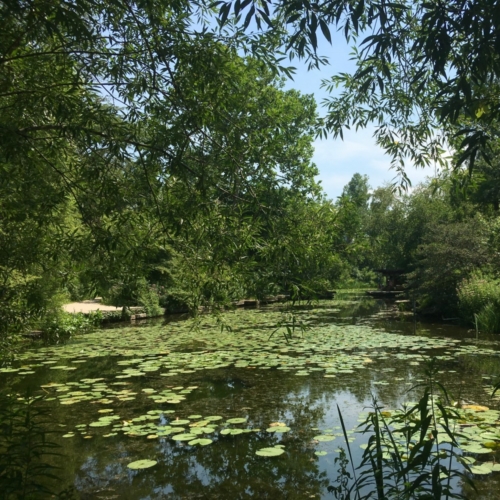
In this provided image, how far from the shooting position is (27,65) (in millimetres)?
3430

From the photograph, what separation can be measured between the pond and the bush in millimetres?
1552

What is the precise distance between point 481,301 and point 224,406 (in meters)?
8.71

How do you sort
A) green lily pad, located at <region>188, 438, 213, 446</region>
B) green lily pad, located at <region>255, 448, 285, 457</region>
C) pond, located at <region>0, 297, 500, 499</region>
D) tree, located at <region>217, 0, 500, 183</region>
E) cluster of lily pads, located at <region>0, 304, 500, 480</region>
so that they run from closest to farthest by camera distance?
tree, located at <region>217, 0, 500, 183</region>
pond, located at <region>0, 297, 500, 499</region>
green lily pad, located at <region>255, 448, 285, 457</region>
green lily pad, located at <region>188, 438, 213, 446</region>
cluster of lily pads, located at <region>0, 304, 500, 480</region>

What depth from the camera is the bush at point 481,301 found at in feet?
35.1

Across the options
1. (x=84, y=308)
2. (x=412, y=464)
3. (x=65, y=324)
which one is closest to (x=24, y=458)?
(x=412, y=464)

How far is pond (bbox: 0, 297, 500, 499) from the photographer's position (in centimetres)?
346

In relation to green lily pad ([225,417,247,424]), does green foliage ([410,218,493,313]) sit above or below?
above

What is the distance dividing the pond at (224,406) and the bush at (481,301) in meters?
1.55

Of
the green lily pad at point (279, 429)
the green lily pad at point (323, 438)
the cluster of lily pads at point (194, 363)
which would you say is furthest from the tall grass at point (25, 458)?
the green lily pad at point (323, 438)

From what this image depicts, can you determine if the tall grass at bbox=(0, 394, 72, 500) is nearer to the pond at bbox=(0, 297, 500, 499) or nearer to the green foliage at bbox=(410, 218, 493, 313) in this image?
the pond at bbox=(0, 297, 500, 499)

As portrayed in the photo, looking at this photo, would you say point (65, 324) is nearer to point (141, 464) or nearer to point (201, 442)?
point (201, 442)

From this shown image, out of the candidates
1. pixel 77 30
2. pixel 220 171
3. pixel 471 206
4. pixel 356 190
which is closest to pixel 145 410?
pixel 220 171

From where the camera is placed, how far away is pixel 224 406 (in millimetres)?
5246

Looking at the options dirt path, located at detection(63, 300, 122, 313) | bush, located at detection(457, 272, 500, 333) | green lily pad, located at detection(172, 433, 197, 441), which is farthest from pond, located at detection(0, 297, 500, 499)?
dirt path, located at detection(63, 300, 122, 313)
